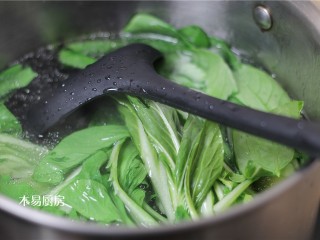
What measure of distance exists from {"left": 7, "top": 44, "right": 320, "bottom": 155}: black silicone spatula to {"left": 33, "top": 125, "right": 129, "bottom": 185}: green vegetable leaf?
0.08 m

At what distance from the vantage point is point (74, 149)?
104 cm

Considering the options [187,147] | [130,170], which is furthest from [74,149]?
[187,147]

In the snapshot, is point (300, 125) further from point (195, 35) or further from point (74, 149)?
point (195, 35)

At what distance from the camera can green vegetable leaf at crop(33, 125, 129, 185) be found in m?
1.01

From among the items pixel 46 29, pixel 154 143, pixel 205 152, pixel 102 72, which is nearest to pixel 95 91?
pixel 102 72

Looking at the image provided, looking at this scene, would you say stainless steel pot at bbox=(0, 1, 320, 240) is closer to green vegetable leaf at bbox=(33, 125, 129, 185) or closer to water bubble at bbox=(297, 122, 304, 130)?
water bubble at bbox=(297, 122, 304, 130)

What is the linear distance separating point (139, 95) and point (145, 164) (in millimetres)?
144

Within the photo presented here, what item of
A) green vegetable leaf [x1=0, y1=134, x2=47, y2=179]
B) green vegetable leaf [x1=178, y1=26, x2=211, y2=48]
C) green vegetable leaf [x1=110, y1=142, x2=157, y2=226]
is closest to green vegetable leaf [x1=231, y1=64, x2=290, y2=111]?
green vegetable leaf [x1=178, y1=26, x2=211, y2=48]

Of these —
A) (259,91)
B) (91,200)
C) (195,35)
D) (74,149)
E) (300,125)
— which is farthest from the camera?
(195,35)

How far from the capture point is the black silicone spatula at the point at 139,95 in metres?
0.85

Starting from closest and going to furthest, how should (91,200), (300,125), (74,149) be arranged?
(300,125), (91,200), (74,149)

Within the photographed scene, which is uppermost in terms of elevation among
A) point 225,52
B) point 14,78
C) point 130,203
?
point 225,52

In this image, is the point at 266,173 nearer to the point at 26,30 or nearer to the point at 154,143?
the point at 154,143

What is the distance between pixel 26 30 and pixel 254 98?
2.06ft
